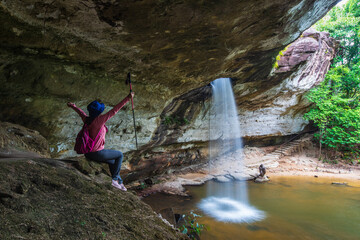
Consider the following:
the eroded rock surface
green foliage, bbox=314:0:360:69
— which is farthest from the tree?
the eroded rock surface

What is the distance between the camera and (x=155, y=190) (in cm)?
893

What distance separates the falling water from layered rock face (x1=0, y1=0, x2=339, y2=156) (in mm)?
3541

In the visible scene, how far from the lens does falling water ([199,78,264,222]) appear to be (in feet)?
22.0

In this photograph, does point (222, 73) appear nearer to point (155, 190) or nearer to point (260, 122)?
point (155, 190)

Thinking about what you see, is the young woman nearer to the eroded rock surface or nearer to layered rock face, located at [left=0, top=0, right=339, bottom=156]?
the eroded rock surface

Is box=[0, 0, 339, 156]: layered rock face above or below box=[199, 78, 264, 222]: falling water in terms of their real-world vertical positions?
above

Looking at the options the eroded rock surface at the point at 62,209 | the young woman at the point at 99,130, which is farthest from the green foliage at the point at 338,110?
the eroded rock surface at the point at 62,209

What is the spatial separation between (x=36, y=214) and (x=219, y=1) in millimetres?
4303

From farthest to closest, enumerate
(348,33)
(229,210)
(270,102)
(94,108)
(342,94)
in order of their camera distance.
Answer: (348,33), (342,94), (270,102), (229,210), (94,108)

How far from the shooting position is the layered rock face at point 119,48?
12.5ft

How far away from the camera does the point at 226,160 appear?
14.5 metres

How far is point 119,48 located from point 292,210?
726 centimetres

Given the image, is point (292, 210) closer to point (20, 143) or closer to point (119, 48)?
point (119, 48)

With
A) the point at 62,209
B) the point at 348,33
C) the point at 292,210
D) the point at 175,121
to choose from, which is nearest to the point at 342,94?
the point at 348,33
